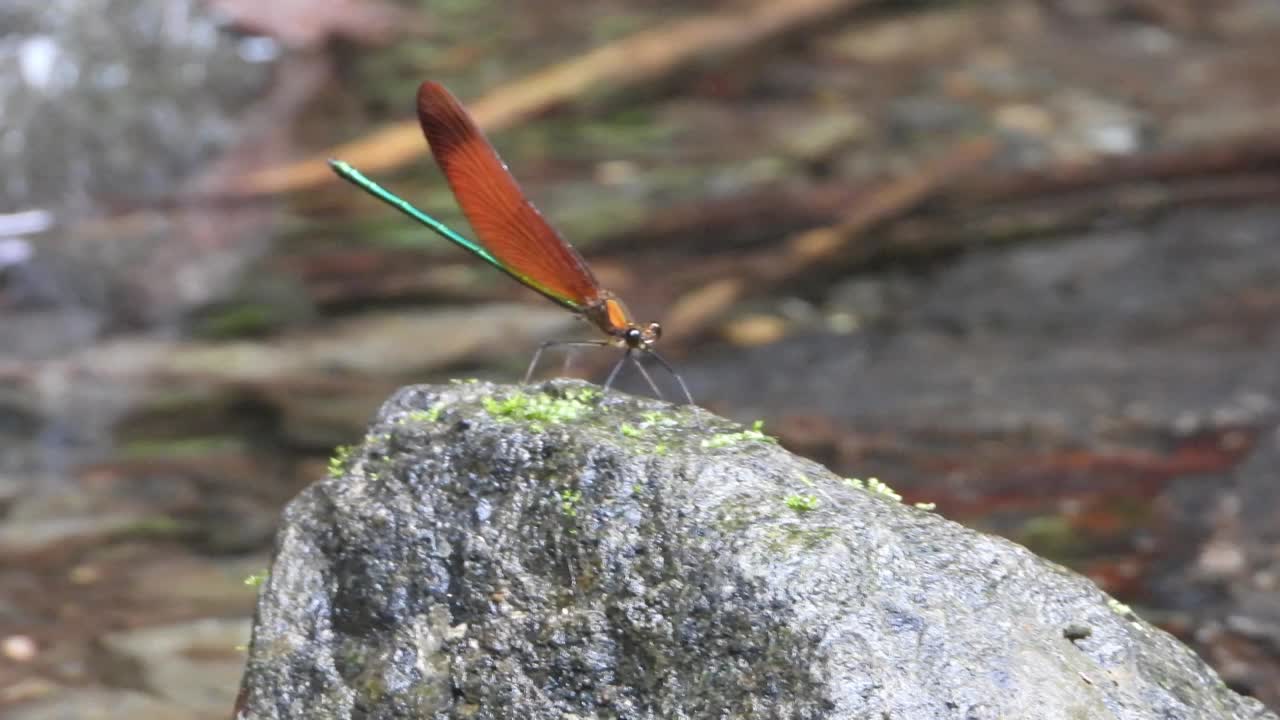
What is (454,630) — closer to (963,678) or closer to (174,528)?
(963,678)

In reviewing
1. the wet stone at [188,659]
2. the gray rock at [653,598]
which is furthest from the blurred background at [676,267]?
the gray rock at [653,598]

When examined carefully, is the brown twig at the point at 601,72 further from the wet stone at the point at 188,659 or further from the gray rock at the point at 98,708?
the gray rock at the point at 98,708

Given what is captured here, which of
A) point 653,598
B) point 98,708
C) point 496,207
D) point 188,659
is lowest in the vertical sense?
point 653,598

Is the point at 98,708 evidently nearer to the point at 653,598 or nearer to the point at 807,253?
the point at 653,598

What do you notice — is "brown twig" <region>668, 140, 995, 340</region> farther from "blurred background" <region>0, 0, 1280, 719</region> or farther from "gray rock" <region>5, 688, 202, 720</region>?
"gray rock" <region>5, 688, 202, 720</region>

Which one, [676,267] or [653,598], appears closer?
[653,598]

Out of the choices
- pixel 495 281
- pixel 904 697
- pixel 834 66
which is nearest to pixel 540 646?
pixel 904 697

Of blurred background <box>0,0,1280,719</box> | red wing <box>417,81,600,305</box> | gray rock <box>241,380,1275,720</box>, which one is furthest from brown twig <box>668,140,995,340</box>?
gray rock <box>241,380,1275,720</box>

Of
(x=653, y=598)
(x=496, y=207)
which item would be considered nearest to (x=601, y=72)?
(x=496, y=207)
